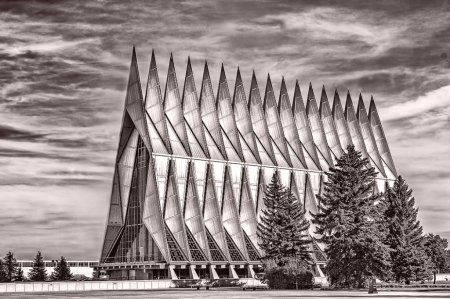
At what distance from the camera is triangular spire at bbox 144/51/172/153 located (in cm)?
8000

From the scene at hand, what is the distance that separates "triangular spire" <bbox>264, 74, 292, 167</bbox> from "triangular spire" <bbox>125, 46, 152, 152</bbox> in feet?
76.3

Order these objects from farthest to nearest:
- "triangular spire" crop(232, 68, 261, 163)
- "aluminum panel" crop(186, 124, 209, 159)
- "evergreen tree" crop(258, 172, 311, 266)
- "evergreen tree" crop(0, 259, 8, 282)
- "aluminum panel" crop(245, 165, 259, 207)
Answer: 1. "evergreen tree" crop(0, 259, 8, 282)
2. "triangular spire" crop(232, 68, 261, 163)
3. "aluminum panel" crop(245, 165, 259, 207)
4. "aluminum panel" crop(186, 124, 209, 159)
5. "evergreen tree" crop(258, 172, 311, 266)

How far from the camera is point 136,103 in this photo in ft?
266

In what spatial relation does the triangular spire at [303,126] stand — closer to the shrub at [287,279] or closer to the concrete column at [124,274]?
the concrete column at [124,274]

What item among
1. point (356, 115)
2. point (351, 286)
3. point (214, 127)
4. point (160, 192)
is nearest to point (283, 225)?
point (351, 286)

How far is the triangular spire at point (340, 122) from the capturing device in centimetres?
10769

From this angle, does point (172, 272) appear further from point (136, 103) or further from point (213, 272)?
point (136, 103)

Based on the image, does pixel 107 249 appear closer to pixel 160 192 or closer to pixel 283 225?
pixel 160 192

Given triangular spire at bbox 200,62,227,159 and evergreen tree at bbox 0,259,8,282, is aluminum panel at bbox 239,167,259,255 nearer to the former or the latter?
triangular spire at bbox 200,62,227,159

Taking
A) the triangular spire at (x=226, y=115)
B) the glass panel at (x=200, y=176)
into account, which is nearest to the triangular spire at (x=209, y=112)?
the triangular spire at (x=226, y=115)

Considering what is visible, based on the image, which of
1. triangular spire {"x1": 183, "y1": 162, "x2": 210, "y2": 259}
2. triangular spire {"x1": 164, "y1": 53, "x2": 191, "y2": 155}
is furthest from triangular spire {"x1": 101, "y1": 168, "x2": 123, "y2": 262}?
triangular spire {"x1": 164, "y1": 53, "x2": 191, "y2": 155}

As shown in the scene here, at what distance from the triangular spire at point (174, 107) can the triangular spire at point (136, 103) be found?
4.31 m

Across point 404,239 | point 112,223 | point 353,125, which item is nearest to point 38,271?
point 112,223

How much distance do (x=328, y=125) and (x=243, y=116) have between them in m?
20.7
